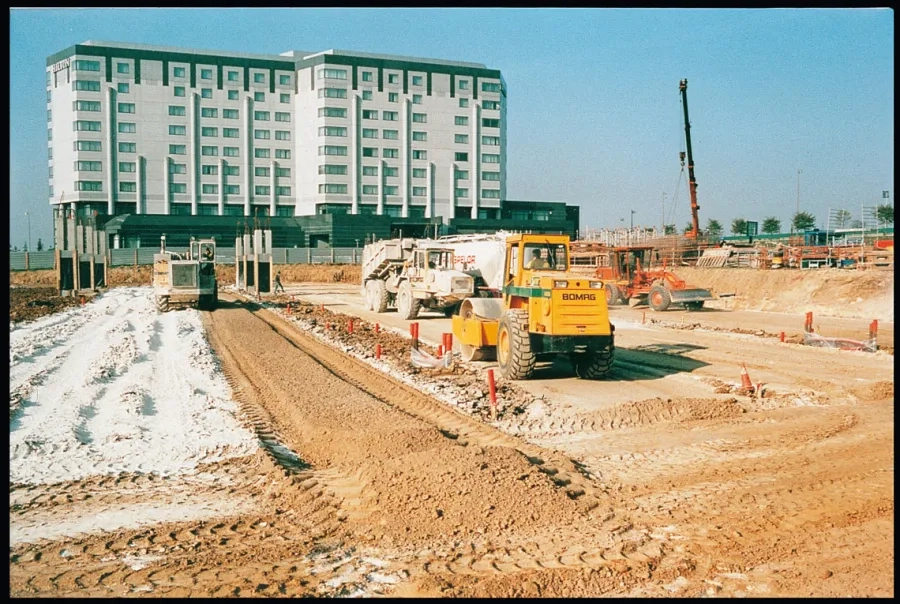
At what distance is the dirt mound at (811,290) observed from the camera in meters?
28.9

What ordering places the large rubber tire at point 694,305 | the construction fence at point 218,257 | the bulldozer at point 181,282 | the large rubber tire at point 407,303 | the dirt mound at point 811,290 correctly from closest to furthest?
the large rubber tire at point 407,303 < the bulldozer at point 181,282 < the dirt mound at point 811,290 < the large rubber tire at point 694,305 < the construction fence at point 218,257

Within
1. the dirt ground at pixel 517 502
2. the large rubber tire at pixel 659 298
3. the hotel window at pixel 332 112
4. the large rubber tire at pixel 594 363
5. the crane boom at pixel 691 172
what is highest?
the hotel window at pixel 332 112

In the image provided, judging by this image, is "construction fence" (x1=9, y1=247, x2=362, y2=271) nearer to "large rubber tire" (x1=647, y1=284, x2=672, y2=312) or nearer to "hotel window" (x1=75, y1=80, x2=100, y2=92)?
"hotel window" (x1=75, y1=80, x2=100, y2=92)

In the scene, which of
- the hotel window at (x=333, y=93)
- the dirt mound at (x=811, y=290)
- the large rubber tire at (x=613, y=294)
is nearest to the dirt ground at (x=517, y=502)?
the dirt mound at (x=811, y=290)

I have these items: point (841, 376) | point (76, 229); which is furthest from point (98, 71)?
point (841, 376)

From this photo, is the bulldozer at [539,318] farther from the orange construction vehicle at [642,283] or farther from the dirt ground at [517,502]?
the orange construction vehicle at [642,283]

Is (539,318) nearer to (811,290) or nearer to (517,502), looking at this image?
(517,502)

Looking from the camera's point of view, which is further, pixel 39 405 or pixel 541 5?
pixel 39 405

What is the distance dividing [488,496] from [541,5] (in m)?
4.48

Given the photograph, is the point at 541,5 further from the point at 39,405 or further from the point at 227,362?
the point at 227,362

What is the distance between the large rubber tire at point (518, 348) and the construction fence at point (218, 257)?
43.2m

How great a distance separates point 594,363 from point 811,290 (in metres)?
21.4

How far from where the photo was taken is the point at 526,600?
17.4ft

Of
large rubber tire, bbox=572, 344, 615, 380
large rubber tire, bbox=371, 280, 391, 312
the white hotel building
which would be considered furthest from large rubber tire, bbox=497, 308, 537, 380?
the white hotel building
